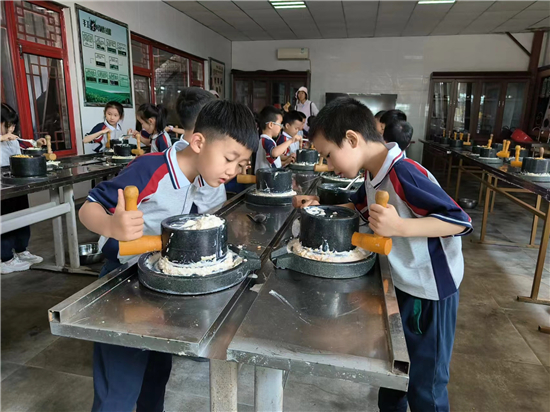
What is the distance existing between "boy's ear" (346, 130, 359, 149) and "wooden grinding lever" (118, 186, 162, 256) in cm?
63

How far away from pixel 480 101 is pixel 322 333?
31.0ft

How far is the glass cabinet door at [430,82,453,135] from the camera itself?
29.2ft

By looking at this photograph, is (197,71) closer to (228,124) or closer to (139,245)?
(228,124)

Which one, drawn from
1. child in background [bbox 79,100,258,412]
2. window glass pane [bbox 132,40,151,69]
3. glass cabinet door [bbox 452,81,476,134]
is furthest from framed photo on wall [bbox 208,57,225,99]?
child in background [bbox 79,100,258,412]

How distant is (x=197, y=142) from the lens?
121 centimetres

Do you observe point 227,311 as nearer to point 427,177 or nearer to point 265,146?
point 427,177

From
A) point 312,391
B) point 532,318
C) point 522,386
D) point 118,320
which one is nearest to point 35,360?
point 312,391

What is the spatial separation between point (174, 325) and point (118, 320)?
0.40ft

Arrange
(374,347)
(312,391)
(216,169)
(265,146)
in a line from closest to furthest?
(374,347) < (216,169) < (312,391) < (265,146)

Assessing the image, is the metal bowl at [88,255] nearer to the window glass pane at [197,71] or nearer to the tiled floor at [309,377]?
the tiled floor at [309,377]

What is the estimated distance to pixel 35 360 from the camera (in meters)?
1.97

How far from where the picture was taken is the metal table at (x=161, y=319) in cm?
75

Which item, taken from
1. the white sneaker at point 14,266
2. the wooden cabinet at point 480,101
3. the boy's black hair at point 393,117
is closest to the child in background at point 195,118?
the boy's black hair at point 393,117

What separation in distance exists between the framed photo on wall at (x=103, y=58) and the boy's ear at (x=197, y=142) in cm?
473
